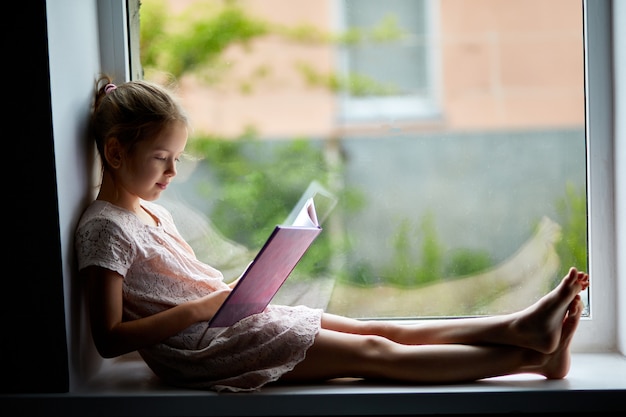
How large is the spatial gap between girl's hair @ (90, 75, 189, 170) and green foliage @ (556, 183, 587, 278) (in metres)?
0.74

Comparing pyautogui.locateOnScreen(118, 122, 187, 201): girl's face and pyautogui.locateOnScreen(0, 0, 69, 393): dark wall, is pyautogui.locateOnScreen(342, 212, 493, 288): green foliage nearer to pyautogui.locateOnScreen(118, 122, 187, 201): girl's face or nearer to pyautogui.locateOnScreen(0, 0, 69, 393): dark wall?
pyautogui.locateOnScreen(118, 122, 187, 201): girl's face

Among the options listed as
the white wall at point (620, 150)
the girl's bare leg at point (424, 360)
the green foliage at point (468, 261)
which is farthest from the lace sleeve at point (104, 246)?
the white wall at point (620, 150)

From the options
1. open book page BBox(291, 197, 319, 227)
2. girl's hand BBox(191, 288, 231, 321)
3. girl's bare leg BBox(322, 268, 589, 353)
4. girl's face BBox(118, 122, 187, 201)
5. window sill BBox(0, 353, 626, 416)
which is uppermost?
girl's face BBox(118, 122, 187, 201)

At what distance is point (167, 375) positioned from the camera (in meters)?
1.28

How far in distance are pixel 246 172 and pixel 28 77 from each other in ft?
1.51

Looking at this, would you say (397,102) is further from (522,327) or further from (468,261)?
(522,327)

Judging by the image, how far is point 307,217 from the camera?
1.25 meters

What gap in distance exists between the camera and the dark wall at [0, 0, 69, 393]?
1.19 meters

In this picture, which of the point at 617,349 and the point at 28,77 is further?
the point at 617,349

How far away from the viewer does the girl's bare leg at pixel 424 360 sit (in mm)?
1243

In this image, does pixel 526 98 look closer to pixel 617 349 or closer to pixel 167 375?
pixel 617 349

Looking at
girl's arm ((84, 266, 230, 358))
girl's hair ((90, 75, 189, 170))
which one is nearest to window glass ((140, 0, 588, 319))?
girl's hair ((90, 75, 189, 170))

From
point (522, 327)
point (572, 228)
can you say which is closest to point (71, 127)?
point (522, 327)

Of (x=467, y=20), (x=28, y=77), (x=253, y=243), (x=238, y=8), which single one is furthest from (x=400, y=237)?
(x=28, y=77)
